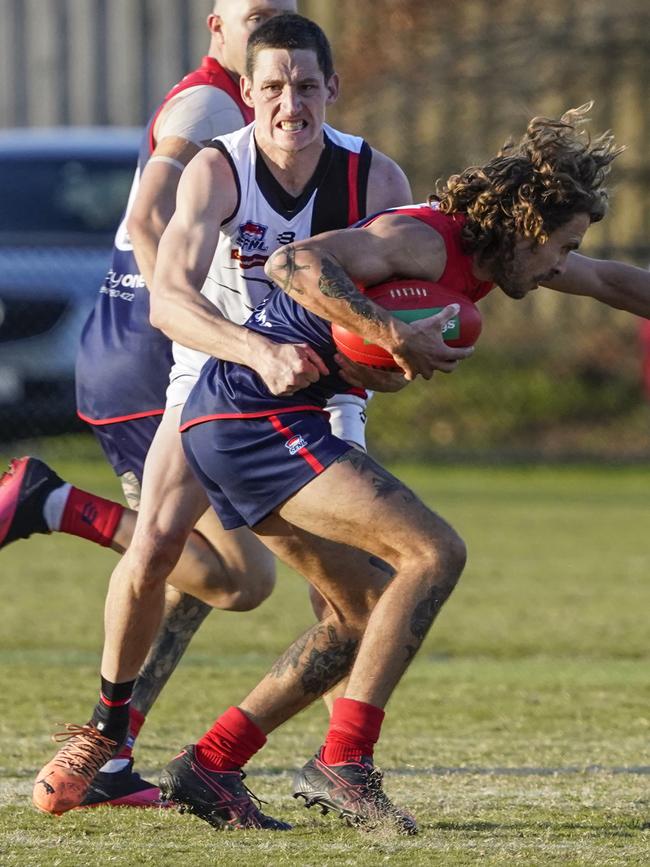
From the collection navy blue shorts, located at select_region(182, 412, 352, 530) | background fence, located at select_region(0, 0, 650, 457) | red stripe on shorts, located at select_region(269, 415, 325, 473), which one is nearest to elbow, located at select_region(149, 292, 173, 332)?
navy blue shorts, located at select_region(182, 412, 352, 530)

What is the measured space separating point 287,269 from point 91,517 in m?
1.51

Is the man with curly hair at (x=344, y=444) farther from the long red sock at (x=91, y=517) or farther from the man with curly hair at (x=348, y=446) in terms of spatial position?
the long red sock at (x=91, y=517)

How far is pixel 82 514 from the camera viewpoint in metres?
5.51

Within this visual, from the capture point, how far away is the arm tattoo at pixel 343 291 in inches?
165

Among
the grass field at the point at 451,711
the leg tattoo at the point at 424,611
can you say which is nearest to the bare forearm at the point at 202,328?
the leg tattoo at the point at 424,611

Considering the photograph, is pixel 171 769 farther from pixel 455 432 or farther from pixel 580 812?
pixel 455 432

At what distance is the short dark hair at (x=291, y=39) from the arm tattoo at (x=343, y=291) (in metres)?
0.79

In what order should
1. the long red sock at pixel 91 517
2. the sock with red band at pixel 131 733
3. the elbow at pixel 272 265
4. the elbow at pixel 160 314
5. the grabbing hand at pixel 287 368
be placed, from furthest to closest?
the long red sock at pixel 91 517 < the sock with red band at pixel 131 733 < the elbow at pixel 160 314 < the elbow at pixel 272 265 < the grabbing hand at pixel 287 368

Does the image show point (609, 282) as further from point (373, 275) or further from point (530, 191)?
point (373, 275)

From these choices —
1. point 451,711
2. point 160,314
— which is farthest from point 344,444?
point 451,711

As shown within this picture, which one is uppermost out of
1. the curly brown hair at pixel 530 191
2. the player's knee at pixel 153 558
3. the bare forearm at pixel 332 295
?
the curly brown hair at pixel 530 191

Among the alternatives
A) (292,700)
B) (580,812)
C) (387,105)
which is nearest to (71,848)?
(292,700)

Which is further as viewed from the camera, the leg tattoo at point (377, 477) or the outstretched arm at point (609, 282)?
the outstretched arm at point (609, 282)

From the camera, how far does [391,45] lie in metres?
17.9
